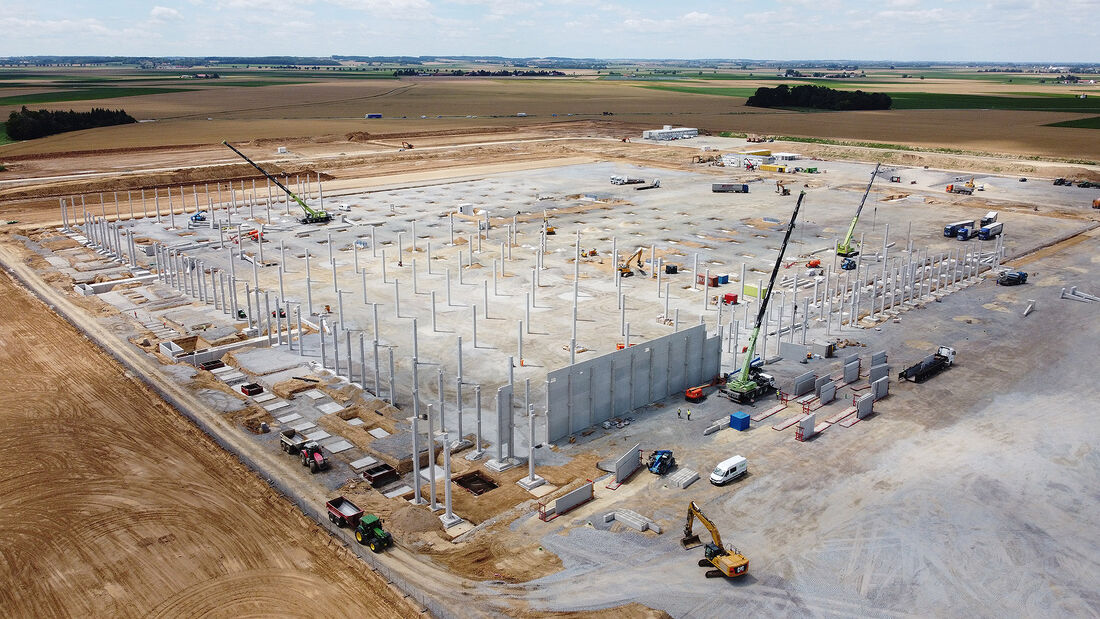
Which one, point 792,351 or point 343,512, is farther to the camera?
point 792,351

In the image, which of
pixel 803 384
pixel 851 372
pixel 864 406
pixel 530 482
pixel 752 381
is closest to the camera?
pixel 530 482

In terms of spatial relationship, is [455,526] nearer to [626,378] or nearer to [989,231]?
[626,378]

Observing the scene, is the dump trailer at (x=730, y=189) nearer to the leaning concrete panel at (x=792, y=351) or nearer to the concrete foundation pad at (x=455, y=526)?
the leaning concrete panel at (x=792, y=351)

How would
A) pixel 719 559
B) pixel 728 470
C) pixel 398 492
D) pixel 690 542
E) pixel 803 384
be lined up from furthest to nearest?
pixel 803 384 < pixel 728 470 < pixel 398 492 < pixel 690 542 < pixel 719 559

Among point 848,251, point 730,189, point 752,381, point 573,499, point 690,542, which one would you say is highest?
point 730,189

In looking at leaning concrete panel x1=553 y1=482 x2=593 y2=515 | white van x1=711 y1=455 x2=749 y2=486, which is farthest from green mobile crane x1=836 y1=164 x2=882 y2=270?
leaning concrete panel x1=553 y1=482 x2=593 y2=515

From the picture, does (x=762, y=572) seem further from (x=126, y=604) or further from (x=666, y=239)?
(x=666, y=239)

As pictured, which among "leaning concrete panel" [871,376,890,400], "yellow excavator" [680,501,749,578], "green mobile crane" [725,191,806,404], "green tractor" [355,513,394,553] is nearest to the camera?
"yellow excavator" [680,501,749,578]

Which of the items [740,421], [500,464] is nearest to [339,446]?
[500,464]

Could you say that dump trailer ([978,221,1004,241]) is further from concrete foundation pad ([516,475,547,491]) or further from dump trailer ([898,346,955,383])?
concrete foundation pad ([516,475,547,491])
